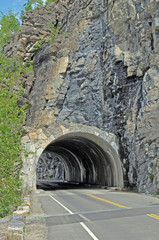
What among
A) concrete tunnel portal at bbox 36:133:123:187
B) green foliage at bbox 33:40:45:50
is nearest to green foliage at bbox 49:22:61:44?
green foliage at bbox 33:40:45:50

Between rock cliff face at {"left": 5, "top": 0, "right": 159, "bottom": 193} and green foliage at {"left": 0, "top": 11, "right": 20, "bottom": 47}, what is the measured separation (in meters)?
8.57

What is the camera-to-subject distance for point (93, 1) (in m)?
35.8

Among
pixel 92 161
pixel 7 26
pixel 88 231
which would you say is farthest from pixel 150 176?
pixel 7 26

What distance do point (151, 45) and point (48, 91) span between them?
16.3m

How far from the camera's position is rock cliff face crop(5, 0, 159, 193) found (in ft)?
71.7

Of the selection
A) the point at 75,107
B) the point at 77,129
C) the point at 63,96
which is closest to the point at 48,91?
the point at 63,96

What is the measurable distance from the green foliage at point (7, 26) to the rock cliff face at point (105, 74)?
857 centimetres

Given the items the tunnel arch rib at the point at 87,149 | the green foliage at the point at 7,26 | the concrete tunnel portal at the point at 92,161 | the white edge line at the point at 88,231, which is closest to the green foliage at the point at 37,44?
the green foliage at the point at 7,26

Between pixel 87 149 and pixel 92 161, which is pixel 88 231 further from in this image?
pixel 92 161

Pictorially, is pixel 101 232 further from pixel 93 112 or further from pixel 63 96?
pixel 63 96

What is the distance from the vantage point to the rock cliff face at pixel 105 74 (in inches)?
860

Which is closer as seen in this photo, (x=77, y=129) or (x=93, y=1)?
(x=77, y=129)

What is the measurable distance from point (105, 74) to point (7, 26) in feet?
123

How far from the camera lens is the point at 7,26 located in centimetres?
5853
